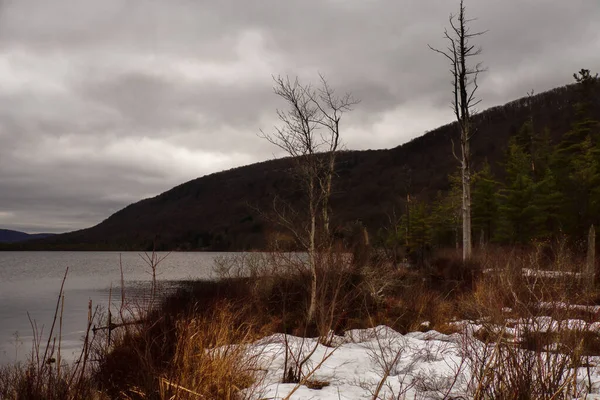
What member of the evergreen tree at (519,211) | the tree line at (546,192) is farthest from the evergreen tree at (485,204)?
the evergreen tree at (519,211)

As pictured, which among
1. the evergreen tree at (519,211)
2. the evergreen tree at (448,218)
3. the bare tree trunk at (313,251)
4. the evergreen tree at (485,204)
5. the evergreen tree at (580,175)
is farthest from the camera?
the evergreen tree at (448,218)

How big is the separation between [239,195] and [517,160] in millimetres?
159481

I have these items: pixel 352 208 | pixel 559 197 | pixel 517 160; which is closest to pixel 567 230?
pixel 559 197

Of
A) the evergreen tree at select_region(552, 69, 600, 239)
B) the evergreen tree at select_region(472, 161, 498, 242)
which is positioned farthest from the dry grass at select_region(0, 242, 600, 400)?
the evergreen tree at select_region(472, 161, 498, 242)

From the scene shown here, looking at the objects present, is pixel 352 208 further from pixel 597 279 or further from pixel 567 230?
pixel 597 279

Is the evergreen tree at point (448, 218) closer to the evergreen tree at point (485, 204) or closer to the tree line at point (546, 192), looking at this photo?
the tree line at point (546, 192)

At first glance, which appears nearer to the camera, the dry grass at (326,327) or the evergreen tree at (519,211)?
the dry grass at (326,327)

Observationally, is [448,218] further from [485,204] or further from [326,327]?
[326,327]

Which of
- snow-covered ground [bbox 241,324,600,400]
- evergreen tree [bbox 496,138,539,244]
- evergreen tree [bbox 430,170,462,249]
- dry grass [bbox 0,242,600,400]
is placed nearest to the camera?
dry grass [bbox 0,242,600,400]

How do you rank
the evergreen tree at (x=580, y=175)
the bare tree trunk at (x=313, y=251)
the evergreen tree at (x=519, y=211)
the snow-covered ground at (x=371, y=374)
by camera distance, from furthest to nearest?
the evergreen tree at (x=519, y=211) → the evergreen tree at (x=580, y=175) → the bare tree trunk at (x=313, y=251) → the snow-covered ground at (x=371, y=374)

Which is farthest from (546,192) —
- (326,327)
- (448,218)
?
(326,327)

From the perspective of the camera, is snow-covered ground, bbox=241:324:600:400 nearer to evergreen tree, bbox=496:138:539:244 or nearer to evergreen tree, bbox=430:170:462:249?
evergreen tree, bbox=496:138:539:244

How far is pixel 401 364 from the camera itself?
6238mm

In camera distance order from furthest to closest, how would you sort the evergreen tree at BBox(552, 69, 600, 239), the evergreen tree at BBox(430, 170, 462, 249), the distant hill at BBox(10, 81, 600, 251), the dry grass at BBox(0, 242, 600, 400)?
the distant hill at BBox(10, 81, 600, 251)
the evergreen tree at BBox(430, 170, 462, 249)
the evergreen tree at BBox(552, 69, 600, 239)
the dry grass at BBox(0, 242, 600, 400)
